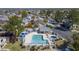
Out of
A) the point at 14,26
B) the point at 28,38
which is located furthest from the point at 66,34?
the point at 14,26

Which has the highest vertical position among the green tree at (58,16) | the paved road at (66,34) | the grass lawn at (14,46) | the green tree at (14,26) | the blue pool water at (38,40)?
the green tree at (58,16)

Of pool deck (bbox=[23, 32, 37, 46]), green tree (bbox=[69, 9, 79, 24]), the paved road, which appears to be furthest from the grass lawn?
green tree (bbox=[69, 9, 79, 24])

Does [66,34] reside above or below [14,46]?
above

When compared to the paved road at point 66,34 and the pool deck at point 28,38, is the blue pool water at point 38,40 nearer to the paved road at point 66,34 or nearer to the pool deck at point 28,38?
the pool deck at point 28,38

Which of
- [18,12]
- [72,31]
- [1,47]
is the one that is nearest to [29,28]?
[18,12]

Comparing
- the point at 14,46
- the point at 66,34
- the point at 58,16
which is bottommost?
the point at 14,46

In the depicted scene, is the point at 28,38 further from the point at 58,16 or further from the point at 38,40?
the point at 58,16

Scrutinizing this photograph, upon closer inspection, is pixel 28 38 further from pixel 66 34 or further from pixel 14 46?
pixel 66 34

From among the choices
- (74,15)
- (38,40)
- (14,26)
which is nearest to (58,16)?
(74,15)

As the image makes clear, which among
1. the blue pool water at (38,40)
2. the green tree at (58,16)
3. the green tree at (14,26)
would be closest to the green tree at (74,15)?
the green tree at (58,16)

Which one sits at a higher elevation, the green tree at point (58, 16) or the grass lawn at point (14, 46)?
the green tree at point (58, 16)
